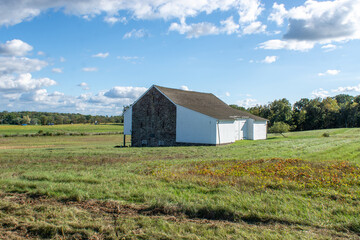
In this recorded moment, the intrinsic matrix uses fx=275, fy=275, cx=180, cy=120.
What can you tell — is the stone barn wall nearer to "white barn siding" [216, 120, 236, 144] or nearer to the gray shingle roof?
the gray shingle roof

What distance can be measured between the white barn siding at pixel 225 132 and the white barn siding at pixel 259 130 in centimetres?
621

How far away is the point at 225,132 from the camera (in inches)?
1204

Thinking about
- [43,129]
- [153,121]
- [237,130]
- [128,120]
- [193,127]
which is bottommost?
[43,129]

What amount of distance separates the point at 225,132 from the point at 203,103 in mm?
8363

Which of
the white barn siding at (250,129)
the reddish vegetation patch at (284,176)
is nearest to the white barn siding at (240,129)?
the white barn siding at (250,129)

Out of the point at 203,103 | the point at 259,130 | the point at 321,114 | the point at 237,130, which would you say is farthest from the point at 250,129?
the point at 321,114

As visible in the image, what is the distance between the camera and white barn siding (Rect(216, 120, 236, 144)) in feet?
96.6

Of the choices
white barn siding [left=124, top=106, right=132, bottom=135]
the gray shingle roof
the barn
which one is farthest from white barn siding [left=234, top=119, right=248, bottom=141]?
white barn siding [left=124, top=106, right=132, bottom=135]

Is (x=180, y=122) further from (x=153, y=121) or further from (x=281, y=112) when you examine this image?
(x=281, y=112)

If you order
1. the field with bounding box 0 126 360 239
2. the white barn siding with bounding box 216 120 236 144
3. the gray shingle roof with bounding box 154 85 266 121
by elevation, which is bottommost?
the field with bounding box 0 126 360 239

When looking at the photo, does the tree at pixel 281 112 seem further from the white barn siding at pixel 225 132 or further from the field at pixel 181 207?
the field at pixel 181 207

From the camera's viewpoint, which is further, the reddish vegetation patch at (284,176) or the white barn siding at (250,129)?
the white barn siding at (250,129)

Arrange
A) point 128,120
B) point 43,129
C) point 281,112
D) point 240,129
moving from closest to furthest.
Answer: point 240,129, point 128,120, point 281,112, point 43,129

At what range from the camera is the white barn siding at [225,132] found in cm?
2945
